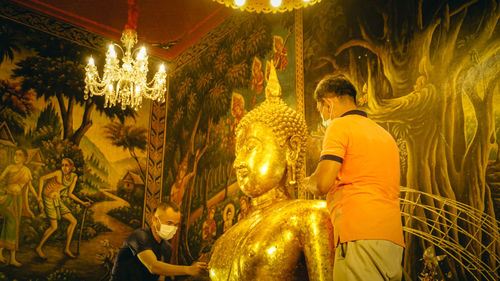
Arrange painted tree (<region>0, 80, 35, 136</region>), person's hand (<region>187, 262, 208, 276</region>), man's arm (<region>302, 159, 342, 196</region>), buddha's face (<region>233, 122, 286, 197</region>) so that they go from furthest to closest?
1. painted tree (<region>0, 80, 35, 136</region>)
2. person's hand (<region>187, 262, 208, 276</region>)
3. buddha's face (<region>233, 122, 286, 197</region>)
4. man's arm (<region>302, 159, 342, 196</region>)

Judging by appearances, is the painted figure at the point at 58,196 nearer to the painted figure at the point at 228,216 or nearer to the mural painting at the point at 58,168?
the mural painting at the point at 58,168

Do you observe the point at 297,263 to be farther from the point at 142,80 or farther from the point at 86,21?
the point at 86,21

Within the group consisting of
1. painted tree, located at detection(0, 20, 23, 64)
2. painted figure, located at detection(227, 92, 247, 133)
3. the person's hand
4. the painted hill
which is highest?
painted tree, located at detection(0, 20, 23, 64)

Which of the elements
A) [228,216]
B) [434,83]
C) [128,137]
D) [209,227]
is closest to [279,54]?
[228,216]

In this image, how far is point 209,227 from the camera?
632cm

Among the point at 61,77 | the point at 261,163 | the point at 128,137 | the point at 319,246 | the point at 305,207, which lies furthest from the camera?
the point at 128,137

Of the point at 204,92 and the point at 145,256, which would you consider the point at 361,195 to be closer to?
the point at 145,256

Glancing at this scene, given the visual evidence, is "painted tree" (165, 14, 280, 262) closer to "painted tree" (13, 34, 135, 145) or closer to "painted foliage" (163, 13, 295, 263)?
"painted foliage" (163, 13, 295, 263)

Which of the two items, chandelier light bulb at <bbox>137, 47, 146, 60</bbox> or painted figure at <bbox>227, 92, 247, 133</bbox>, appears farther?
painted figure at <bbox>227, 92, 247, 133</bbox>

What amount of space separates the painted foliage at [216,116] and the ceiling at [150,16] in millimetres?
461

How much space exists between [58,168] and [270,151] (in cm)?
553

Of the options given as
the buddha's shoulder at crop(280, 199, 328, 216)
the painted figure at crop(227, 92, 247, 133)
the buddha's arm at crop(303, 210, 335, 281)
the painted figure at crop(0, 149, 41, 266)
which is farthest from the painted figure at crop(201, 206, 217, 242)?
the buddha's arm at crop(303, 210, 335, 281)

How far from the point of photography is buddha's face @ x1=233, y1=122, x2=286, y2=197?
2.66 meters

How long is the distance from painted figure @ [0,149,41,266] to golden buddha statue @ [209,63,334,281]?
5.17 m
